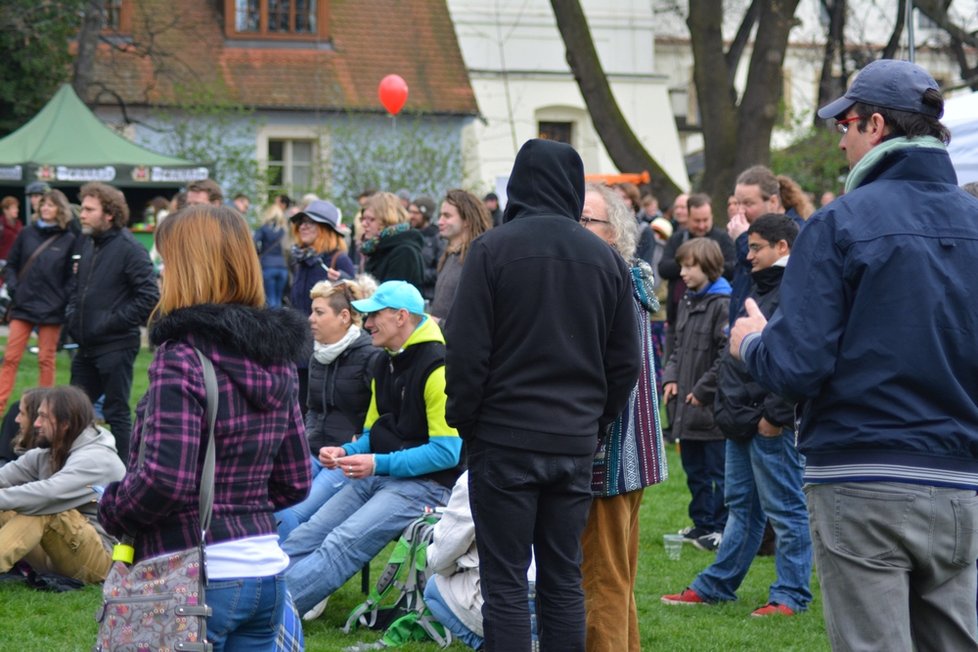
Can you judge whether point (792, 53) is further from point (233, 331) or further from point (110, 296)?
point (233, 331)

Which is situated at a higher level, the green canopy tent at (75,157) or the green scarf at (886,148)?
A: the green scarf at (886,148)

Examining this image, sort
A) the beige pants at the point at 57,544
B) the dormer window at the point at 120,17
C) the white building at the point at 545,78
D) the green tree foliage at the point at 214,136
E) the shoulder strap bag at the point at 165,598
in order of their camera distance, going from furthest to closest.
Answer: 1. the white building at the point at 545,78
2. the dormer window at the point at 120,17
3. the green tree foliage at the point at 214,136
4. the beige pants at the point at 57,544
5. the shoulder strap bag at the point at 165,598

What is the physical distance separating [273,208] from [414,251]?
28.4ft

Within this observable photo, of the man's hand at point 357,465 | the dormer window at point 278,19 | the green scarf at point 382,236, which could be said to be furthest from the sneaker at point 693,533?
the dormer window at point 278,19

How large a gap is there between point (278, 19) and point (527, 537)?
2480cm

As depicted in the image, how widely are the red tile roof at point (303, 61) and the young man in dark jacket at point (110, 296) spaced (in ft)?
55.9

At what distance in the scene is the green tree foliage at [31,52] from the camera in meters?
21.9

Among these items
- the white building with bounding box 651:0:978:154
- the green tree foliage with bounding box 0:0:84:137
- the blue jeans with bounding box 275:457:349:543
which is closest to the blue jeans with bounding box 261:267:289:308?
the green tree foliage with bounding box 0:0:84:137

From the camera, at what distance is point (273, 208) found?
684 inches

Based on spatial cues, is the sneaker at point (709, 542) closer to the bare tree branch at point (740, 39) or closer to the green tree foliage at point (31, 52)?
the bare tree branch at point (740, 39)

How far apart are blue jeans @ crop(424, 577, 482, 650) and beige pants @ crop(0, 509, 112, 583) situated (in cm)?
195

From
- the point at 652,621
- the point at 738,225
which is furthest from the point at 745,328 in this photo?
the point at 738,225

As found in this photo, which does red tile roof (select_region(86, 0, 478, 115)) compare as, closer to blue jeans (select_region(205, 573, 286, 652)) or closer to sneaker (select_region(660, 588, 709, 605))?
sneaker (select_region(660, 588, 709, 605))

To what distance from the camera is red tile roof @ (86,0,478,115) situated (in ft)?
84.9
